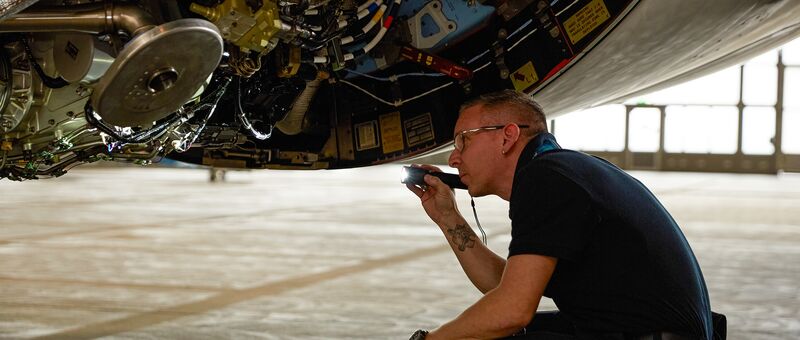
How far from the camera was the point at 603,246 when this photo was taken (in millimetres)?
1962

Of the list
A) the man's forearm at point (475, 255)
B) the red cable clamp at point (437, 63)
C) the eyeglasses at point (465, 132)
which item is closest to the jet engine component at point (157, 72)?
the eyeglasses at point (465, 132)

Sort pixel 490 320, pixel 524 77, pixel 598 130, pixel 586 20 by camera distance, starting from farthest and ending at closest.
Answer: pixel 598 130 < pixel 524 77 < pixel 586 20 < pixel 490 320

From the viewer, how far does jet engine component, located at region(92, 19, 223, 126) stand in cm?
188

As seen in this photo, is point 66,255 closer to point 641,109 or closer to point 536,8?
point 536,8

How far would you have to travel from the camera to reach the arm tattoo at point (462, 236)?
247 cm

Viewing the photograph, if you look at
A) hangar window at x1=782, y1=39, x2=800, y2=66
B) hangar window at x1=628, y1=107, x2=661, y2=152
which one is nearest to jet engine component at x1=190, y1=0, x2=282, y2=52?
hangar window at x1=628, y1=107, x2=661, y2=152

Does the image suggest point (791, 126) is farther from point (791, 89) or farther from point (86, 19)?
point (86, 19)

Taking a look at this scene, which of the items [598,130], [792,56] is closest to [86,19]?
[598,130]

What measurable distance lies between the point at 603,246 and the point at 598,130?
2547cm

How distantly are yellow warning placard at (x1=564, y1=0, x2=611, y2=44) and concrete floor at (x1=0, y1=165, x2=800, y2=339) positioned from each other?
1.66 meters

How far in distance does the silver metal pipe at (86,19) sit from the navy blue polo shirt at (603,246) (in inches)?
36.0

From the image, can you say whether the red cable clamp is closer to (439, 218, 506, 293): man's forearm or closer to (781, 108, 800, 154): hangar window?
(439, 218, 506, 293): man's forearm

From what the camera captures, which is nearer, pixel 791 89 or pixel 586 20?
pixel 586 20

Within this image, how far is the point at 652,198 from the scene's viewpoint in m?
2.11
